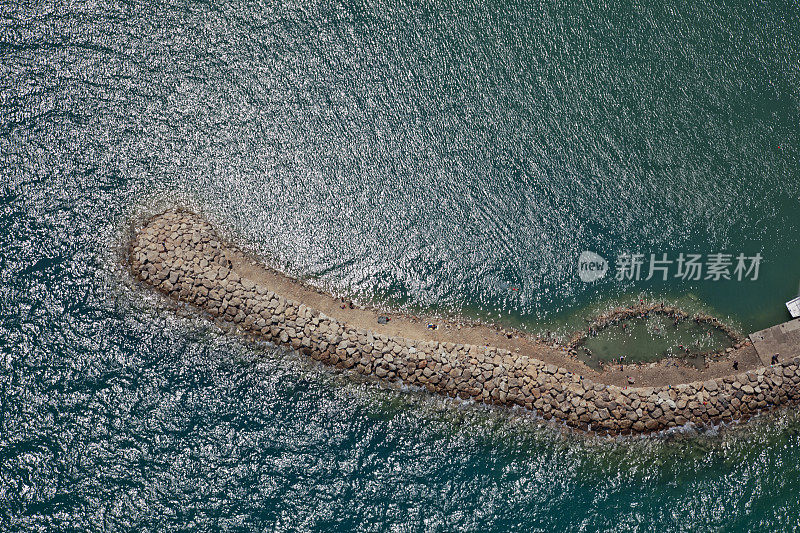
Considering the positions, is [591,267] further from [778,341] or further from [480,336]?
[778,341]

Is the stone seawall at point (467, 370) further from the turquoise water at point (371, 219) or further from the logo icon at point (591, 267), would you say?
the logo icon at point (591, 267)

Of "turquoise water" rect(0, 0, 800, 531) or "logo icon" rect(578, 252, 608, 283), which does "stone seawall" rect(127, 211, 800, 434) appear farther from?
"logo icon" rect(578, 252, 608, 283)

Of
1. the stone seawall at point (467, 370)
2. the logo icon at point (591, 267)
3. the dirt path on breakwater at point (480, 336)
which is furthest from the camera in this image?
the logo icon at point (591, 267)

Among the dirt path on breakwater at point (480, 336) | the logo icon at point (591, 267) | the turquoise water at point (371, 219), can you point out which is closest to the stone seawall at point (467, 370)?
the dirt path on breakwater at point (480, 336)

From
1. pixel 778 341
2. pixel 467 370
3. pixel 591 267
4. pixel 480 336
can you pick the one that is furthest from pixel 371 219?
pixel 778 341

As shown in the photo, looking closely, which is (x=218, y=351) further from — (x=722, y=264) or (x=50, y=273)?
(x=722, y=264)

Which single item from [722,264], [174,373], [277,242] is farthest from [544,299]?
[174,373]
